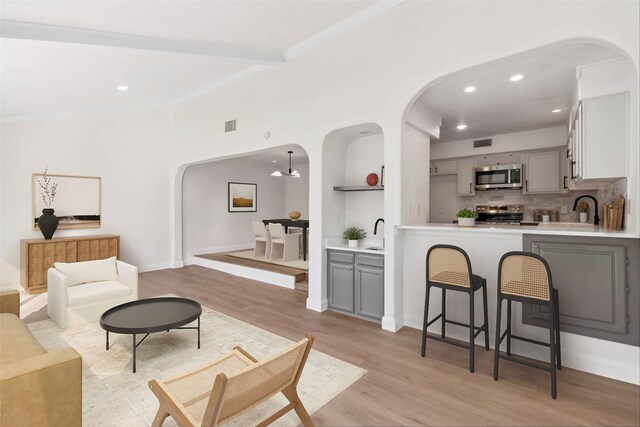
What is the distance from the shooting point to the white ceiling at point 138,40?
10.3 ft

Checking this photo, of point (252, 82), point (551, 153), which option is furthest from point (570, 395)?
point (252, 82)

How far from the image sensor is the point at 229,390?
1.46m

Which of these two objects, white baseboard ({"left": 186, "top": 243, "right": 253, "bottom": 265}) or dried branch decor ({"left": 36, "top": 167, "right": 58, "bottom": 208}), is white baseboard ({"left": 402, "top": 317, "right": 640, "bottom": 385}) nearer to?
white baseboard ({"left": 186, "top": 243, "right": 253, "bottom": 265})

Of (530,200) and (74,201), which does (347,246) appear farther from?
(74,201)

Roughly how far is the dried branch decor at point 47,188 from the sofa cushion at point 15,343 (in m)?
3.68

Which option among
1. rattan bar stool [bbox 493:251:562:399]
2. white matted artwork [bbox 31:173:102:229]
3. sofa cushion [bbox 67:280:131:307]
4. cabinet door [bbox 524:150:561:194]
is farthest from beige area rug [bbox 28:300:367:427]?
cabinet door [bbox 524:150:561:194]

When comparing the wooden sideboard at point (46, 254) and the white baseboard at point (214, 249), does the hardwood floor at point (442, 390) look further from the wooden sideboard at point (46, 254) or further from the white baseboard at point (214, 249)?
the white baseboard at point (214, 249)

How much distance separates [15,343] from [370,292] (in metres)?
3.28

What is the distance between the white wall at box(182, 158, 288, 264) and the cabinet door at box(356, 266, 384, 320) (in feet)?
17.0

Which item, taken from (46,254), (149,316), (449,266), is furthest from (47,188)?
(449,266)

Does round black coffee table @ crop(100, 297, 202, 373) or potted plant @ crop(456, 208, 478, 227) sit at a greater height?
potted plant @ crop(456, 208, 478, 227)

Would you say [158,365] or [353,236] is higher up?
[353,236]

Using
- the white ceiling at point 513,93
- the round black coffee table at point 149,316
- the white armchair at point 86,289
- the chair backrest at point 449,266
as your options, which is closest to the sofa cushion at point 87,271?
the white armchair at point 86,289

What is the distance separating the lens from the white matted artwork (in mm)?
5500
